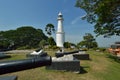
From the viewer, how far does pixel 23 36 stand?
64.8 metres

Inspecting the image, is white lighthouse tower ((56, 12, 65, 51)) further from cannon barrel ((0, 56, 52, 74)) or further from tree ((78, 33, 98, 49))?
cannon barrel ((0, 56, 52, 74))

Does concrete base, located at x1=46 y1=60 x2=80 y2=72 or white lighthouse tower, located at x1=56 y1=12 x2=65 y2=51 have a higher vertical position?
white lighthouse tower, located at x1=56 y1=12 x2=65 y2=51

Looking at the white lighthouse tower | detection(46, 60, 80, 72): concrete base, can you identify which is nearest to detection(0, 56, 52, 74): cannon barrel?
detection(46, 60, 80, 72): concrete base

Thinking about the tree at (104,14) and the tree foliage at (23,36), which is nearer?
the tree at (104,14)

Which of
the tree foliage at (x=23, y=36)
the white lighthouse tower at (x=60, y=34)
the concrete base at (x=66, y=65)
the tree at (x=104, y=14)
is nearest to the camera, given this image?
the concrete base at (x=66, y=65)

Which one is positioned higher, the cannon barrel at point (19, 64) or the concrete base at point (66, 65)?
the cannon barrel at point (19, 64)

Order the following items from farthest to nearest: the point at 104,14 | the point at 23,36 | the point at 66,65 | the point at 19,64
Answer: the point at 23,36 → the point at 104,14 → the point at 66,65 → the point at 19,64

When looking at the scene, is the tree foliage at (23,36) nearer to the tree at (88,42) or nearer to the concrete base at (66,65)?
the tree at (88,42)

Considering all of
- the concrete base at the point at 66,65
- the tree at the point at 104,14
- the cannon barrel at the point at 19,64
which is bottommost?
the concrete base at the point at 66,65

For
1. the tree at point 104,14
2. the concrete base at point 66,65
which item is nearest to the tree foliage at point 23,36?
the tree at point 104,14

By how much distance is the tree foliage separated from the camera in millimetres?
63062

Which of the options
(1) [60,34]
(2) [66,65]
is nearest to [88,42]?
(1) [60,34]

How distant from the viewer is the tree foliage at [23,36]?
207ft

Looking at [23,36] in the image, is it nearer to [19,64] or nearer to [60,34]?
[60,34]
